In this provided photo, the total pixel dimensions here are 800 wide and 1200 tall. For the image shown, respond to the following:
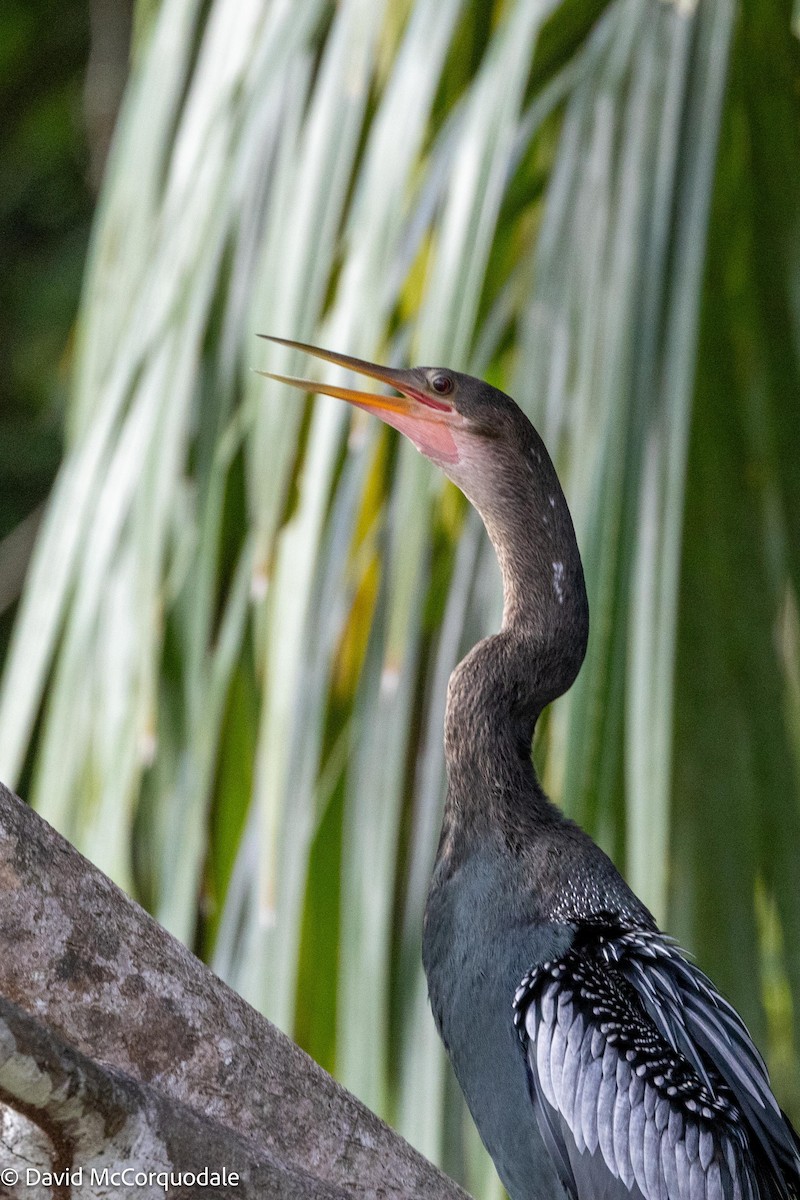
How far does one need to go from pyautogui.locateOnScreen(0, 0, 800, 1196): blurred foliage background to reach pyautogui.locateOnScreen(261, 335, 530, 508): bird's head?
14 cm

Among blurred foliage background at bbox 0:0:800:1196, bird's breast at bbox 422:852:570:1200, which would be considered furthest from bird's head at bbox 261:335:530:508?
bird's breast at bbox 422:852:570:1200

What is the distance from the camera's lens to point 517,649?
1.74 metres

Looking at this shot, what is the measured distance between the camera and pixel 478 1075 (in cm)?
159

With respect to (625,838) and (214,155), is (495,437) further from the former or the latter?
(214,155)

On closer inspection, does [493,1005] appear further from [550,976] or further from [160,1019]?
[160,1019]

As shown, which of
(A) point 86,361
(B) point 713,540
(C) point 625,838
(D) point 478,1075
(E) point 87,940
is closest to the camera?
(E) point 87,940

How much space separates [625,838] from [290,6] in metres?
1.42

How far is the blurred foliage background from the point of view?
6.48ft

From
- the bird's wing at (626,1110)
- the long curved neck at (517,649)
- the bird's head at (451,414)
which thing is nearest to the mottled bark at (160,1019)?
the bird's wing at (626,1110)

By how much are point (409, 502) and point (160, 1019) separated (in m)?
0.94

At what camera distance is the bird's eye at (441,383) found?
179cm

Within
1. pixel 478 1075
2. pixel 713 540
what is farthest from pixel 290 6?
pixel 478 1075

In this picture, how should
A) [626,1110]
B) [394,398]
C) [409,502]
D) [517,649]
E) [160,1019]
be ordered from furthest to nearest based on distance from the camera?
[409,502] < [394,398] < [517,649] < [626,1110] < [160,1019]

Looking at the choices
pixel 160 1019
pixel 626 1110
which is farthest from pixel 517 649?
pixel 160 1019
